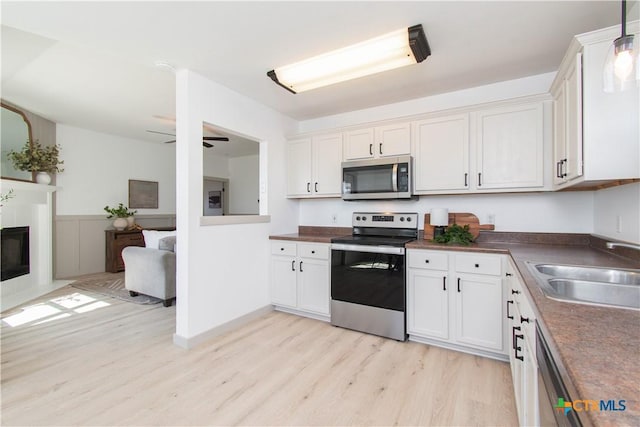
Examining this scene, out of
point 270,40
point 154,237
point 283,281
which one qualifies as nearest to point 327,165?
point 283,281

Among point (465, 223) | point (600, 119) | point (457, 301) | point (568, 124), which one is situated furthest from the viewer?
point (465, 223)

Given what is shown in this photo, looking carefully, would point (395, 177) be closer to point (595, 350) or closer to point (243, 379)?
point (243, 379)

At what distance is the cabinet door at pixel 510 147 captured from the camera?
7.99 feet

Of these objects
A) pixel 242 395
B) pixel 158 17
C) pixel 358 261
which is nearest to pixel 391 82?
pixel 358 261

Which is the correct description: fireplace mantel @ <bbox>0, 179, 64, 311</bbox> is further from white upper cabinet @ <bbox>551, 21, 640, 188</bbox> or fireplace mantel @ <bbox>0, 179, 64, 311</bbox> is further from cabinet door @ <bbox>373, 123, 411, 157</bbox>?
white upper cabinet @ <bbox>551, 21, 640, 188</bbox>

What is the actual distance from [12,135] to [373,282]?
17.4ft

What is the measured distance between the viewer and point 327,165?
3432mm

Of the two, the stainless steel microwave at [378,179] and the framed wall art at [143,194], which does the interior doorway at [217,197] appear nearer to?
the framed wall art at [143,194]

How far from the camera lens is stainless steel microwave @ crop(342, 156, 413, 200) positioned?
292cm

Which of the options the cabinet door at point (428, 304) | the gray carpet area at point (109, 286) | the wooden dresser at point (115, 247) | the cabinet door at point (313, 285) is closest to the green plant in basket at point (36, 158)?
the wooden dresser at point (115, 247)

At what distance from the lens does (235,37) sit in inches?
82.1

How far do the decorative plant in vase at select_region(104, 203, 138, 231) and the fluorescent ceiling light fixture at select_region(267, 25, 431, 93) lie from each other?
4.44 m

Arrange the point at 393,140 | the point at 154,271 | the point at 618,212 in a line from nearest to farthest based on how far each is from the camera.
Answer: the point at 618,212 < the point at 393,140 < the point at 154,271

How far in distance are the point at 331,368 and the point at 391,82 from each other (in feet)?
8.33
